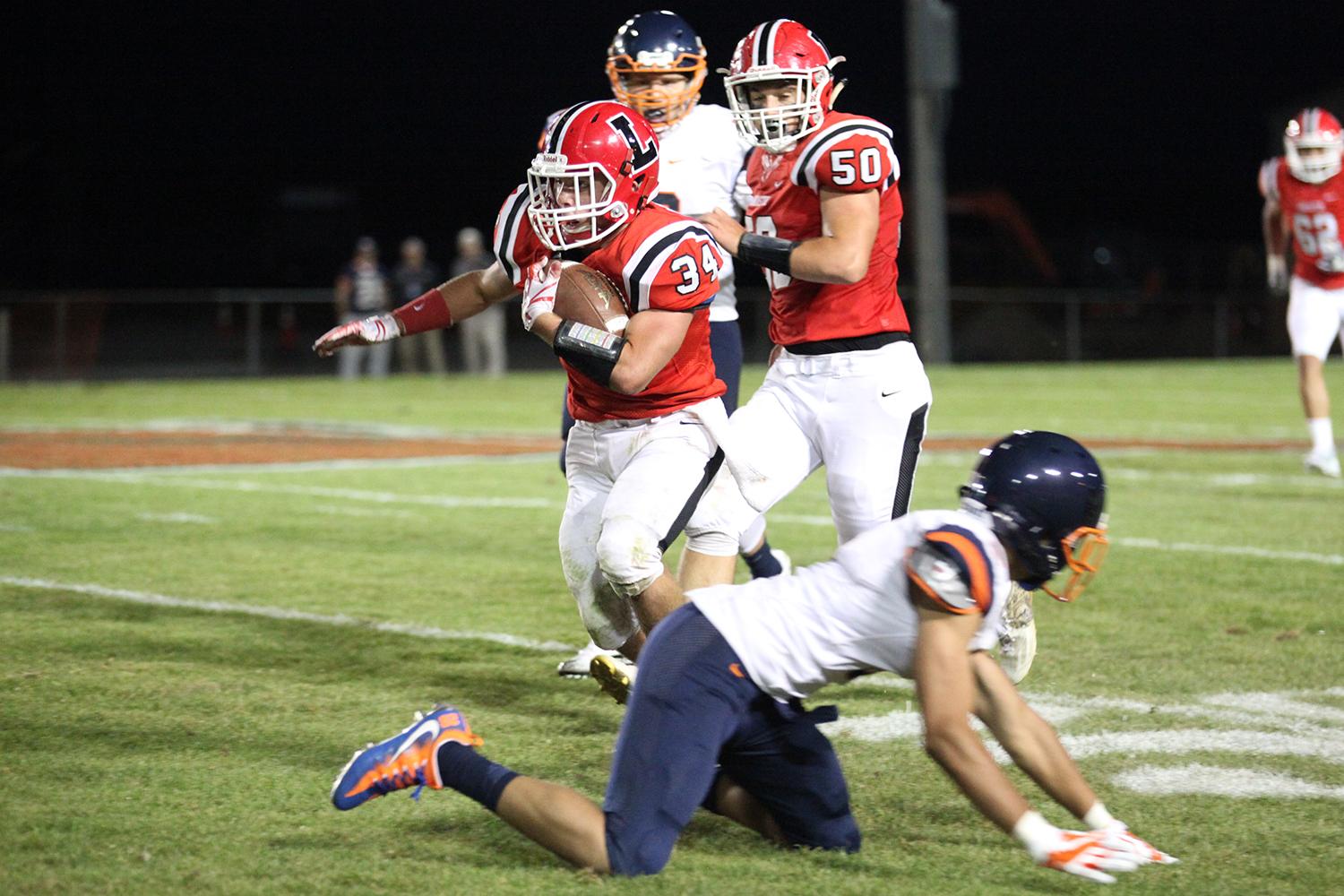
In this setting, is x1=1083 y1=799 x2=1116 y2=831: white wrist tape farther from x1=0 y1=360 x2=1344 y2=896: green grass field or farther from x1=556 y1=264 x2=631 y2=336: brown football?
x1=556 y1=264 x2=631 y2=336: brown football

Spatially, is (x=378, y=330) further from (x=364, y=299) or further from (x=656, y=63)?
(x=364, y=299)

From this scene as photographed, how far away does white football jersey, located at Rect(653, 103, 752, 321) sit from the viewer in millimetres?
5266

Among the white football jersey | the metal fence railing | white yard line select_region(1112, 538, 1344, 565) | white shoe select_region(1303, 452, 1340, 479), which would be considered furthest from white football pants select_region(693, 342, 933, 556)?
the metal fence railing

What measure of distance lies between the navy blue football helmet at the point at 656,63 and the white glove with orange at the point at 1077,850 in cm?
291

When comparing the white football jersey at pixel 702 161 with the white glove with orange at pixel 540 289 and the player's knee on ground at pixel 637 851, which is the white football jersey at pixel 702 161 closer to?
the white glove with orange at pixel 540 289

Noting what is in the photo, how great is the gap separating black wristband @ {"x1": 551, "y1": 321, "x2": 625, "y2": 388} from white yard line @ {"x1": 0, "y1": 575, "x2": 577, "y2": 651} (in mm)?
1599

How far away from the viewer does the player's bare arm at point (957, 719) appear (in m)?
2.87

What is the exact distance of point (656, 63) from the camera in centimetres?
498

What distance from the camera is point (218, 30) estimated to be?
35406 millimetres

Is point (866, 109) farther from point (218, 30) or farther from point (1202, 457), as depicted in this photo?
point (1202, 457)

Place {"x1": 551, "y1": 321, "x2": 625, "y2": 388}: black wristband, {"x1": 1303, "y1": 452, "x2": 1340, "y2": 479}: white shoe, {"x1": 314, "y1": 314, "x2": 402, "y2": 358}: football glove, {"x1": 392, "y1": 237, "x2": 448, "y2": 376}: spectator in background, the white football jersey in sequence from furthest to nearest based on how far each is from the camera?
{"x1": 392, "y1": 237, "x2": 448, "y2": 376}: spectator in background
{"x1": 1303, "y1": 452, "x2": 1340, "y2": 479}: white shoe
the white football jersey
{"x1": 314, "y1": 314, "x2": 402, "y2": 358}: football glove
{"x1": 551, "y1": 321, "x2": 625, "y2": 388}: black wristband

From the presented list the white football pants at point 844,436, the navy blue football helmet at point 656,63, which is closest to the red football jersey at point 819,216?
the white football pants at point 844,436

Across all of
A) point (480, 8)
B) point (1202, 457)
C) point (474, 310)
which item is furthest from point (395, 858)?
point (480, 8)

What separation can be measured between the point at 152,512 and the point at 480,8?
31683 mm
